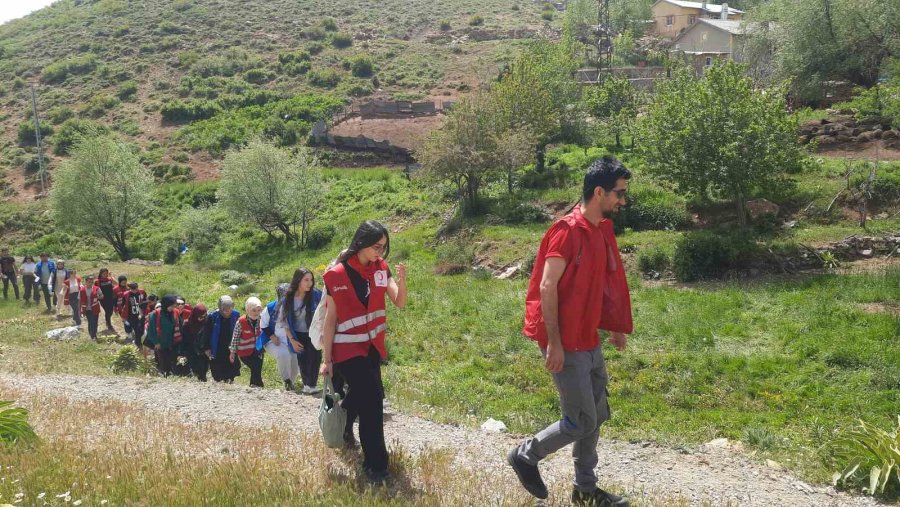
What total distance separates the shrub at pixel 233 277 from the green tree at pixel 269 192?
15.6 ft

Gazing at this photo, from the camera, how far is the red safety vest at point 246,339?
10242 mm

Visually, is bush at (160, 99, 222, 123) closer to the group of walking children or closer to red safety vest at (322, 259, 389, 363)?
the group of walking children

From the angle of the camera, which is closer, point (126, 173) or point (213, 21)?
point (126, 173)

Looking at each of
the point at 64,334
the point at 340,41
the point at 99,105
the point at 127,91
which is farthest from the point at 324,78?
the point at 64,334

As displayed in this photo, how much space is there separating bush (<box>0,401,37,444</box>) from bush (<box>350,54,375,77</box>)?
6366cm

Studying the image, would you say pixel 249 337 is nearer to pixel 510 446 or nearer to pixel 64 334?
pixel 510 446

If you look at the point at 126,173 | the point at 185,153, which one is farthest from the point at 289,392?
the point at 185,153

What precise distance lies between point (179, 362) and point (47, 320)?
33.3 ft

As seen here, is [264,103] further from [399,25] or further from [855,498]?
[855,498]

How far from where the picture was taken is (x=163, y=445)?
614 cm

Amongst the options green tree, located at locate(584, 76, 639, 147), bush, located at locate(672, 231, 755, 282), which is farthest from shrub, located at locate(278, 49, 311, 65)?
bush, located at locate(672, 231, 755, 282)

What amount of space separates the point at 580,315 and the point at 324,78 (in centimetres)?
6426

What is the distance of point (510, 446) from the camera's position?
7070mm

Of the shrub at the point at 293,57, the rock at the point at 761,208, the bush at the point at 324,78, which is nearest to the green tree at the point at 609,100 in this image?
the rock at the point at 761,208
